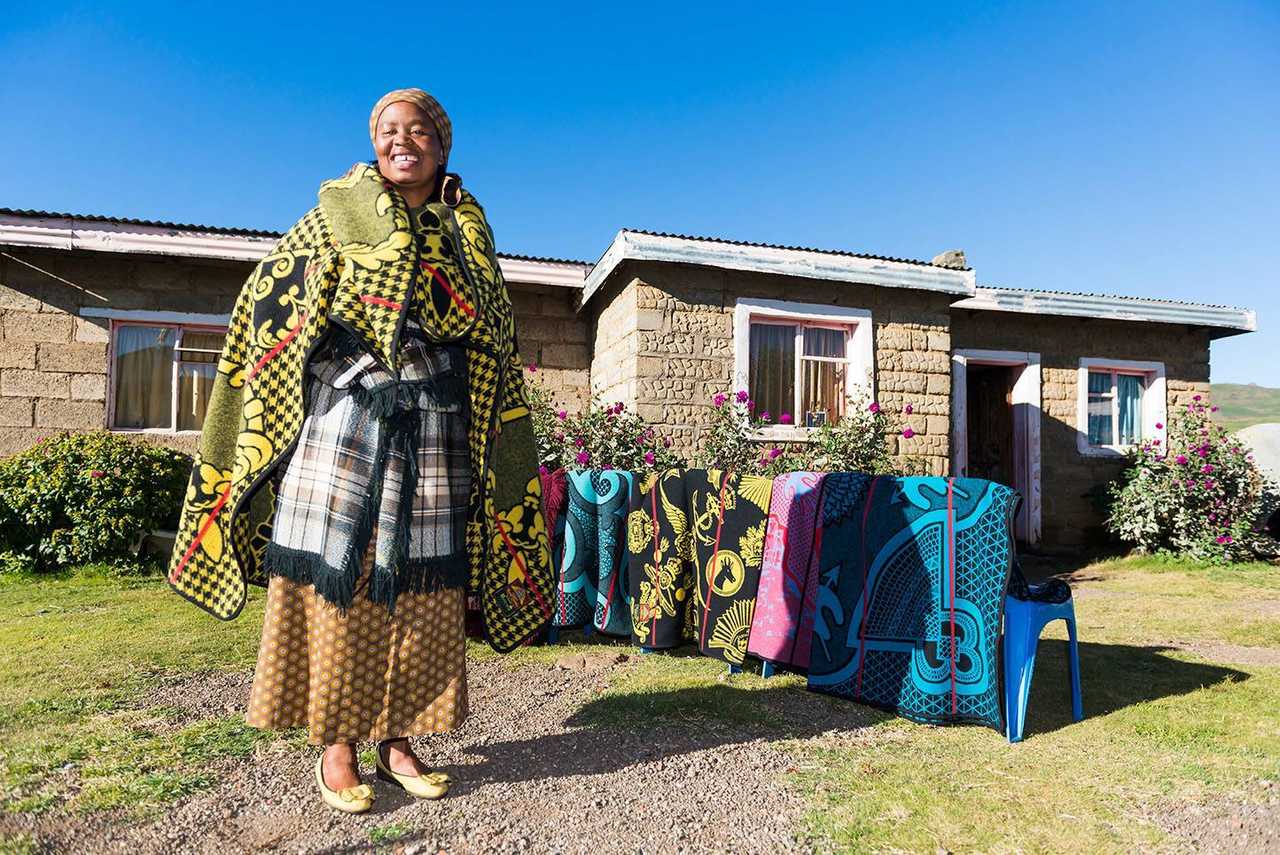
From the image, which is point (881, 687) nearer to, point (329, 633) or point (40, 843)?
point (329, 633)

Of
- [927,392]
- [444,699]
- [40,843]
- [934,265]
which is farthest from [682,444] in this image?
[40,843]

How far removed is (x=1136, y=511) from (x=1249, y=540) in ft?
3.58

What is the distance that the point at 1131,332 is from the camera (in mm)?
9492

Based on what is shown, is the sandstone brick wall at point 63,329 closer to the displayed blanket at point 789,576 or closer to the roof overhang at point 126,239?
the roof overhang at point 126,239

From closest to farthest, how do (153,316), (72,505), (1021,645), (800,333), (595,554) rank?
(1021,645)
(595,554)
(72,505)
(153,316)
(800,333)

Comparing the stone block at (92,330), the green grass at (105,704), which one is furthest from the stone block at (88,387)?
the green grass at (105,704)

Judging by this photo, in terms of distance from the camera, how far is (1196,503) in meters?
8.52

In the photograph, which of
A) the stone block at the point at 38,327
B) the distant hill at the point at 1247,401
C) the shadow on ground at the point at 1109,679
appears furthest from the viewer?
the distant hill at the point at 1247,401

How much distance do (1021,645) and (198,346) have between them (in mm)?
7551

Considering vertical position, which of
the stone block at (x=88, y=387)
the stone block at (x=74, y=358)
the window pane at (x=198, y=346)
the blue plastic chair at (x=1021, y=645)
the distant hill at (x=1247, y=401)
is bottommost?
the blue plastic chair at (x=1021, y=645)

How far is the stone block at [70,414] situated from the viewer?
6961 millimetres

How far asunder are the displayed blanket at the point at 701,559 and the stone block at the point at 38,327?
6318 millimetres

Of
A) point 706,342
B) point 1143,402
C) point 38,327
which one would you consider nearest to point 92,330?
point 38,327

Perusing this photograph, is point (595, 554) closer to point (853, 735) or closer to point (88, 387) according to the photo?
point (853, 735)
